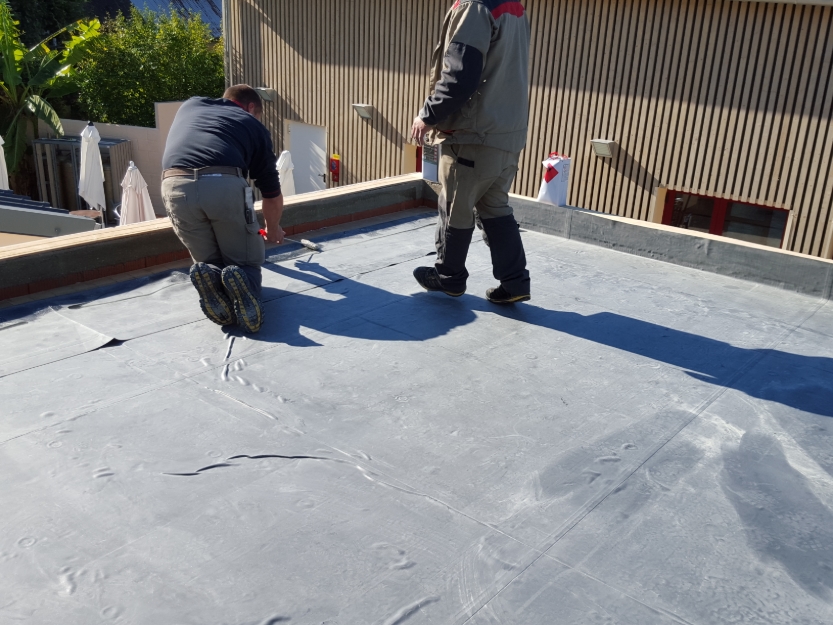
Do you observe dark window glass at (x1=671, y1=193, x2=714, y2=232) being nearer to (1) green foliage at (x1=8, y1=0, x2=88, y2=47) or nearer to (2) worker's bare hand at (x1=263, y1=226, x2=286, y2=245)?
(2) worker's bare hand at (x1=263, y1=226, x2=286, y2=245)

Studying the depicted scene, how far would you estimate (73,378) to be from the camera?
11.1 ft

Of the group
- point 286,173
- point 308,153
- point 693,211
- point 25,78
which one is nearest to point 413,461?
point 286,173

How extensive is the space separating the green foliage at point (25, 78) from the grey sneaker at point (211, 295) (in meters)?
15.0

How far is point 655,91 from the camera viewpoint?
10961 millimetres

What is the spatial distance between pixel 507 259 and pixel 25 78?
16864mm

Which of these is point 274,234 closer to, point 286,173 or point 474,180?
point 474,180

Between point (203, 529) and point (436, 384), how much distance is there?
52.5 inches

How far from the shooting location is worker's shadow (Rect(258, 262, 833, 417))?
366 centimetres

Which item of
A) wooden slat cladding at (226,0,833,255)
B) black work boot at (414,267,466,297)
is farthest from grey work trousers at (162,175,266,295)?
wooden slat cladding at (226,0,833,255)

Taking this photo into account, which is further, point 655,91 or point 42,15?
point 42,15

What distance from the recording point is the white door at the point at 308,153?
51.9ft

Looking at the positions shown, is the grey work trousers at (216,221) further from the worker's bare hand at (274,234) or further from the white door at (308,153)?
the white door at (308,153)

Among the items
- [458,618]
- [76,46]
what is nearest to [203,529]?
[458,618]

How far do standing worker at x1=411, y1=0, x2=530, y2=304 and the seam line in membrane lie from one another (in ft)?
3.94
